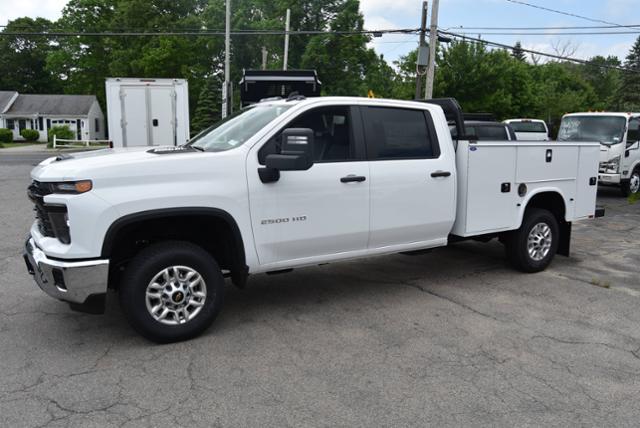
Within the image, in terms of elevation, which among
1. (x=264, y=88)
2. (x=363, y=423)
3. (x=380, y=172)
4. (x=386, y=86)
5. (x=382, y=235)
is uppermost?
(x=386, y=86)

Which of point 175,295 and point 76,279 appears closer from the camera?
point 76,279

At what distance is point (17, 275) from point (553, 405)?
5.71 metres

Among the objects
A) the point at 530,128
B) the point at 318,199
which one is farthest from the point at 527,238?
the point at 530,128

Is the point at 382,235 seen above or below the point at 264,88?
below

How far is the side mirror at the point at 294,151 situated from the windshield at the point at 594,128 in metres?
12.2

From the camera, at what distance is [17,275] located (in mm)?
6250

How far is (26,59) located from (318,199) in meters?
76.5

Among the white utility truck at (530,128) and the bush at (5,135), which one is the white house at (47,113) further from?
the white utility truck at (530,128)

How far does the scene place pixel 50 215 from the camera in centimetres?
406

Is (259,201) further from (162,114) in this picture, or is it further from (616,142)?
(616,142)

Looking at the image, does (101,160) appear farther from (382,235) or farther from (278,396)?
(382,235)

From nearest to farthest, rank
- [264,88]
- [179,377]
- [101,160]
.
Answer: [179,377]
[101,160]
[264,88]

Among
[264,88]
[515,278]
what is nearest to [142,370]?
[515,278]

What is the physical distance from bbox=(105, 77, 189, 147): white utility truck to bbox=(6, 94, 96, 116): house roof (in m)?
43.4
